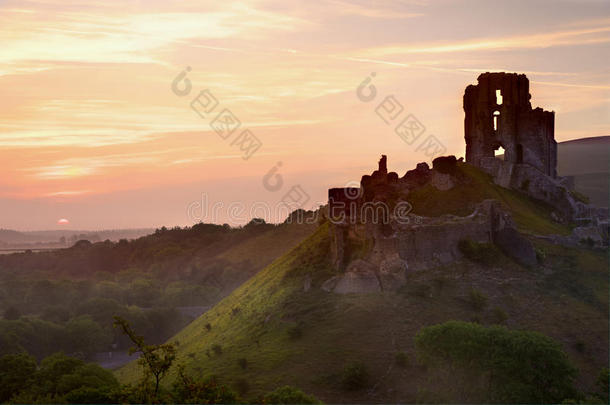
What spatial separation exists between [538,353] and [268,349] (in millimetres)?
19530

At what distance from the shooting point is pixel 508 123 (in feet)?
→ 287

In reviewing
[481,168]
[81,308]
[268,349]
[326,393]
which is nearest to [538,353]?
[326,393]

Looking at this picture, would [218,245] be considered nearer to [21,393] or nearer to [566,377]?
[21,393]

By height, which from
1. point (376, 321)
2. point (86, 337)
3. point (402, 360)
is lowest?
point (402, 360)

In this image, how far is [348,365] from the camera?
52969mm

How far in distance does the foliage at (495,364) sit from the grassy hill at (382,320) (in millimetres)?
2322

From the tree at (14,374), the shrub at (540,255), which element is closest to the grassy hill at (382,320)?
the shrub at (540,255)

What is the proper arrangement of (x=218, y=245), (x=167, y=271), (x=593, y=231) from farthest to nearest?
(x=218, y=245) < (x=167, y=271) < (x=593, y=231)

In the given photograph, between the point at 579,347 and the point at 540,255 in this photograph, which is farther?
the point at 540,255

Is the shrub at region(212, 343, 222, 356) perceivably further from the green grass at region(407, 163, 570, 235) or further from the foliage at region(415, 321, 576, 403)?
the green grass at region(407, 163, 570, 235)

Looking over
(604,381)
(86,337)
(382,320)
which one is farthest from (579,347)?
(86,337)

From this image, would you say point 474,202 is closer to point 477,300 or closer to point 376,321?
point 477,300

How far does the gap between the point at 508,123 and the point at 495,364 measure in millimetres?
45008

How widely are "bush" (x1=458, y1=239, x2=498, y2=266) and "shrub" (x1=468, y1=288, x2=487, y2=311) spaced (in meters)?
4.17
